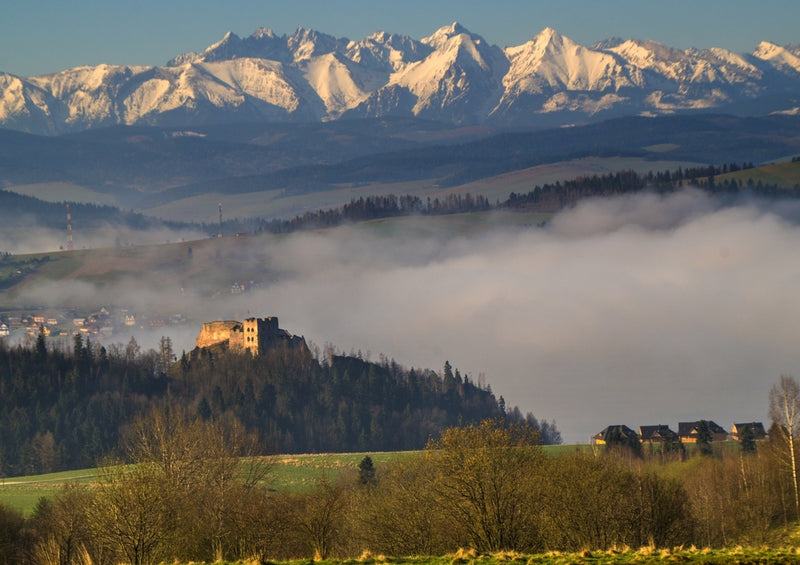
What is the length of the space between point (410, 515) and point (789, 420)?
123 ft

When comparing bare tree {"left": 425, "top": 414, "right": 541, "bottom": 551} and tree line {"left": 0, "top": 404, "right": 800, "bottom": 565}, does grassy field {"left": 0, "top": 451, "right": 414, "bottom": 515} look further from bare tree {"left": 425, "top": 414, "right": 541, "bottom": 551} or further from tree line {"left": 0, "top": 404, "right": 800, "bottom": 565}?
bare tree {"left": 425, "top": 414, "right": 541, "bottom": 551}

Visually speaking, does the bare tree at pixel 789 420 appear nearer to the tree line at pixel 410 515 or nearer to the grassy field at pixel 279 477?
the tree line at pixel 410 515

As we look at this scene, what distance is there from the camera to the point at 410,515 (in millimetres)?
77812

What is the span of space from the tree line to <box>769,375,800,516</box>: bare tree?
5.21m

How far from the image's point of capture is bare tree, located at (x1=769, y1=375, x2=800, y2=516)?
→ 9994 cm

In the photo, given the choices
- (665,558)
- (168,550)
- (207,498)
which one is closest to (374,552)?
(168,550)

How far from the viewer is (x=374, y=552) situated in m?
74.9

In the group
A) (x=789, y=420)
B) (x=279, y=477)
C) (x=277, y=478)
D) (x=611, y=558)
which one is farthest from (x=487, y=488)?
(x=279, y=477)

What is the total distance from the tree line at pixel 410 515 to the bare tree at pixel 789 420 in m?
5.21

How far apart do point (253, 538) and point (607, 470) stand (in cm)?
2288

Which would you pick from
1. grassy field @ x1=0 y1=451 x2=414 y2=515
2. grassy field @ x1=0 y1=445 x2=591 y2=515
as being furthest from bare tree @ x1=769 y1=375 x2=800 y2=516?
grassy field @ x1=0 y1=451 x2=414 y2=515

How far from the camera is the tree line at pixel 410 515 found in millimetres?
71125

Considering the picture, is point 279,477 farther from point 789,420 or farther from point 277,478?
point 789,420

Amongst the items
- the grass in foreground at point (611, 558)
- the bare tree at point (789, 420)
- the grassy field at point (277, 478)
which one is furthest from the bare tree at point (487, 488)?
the grassy field at point (277, 478)
